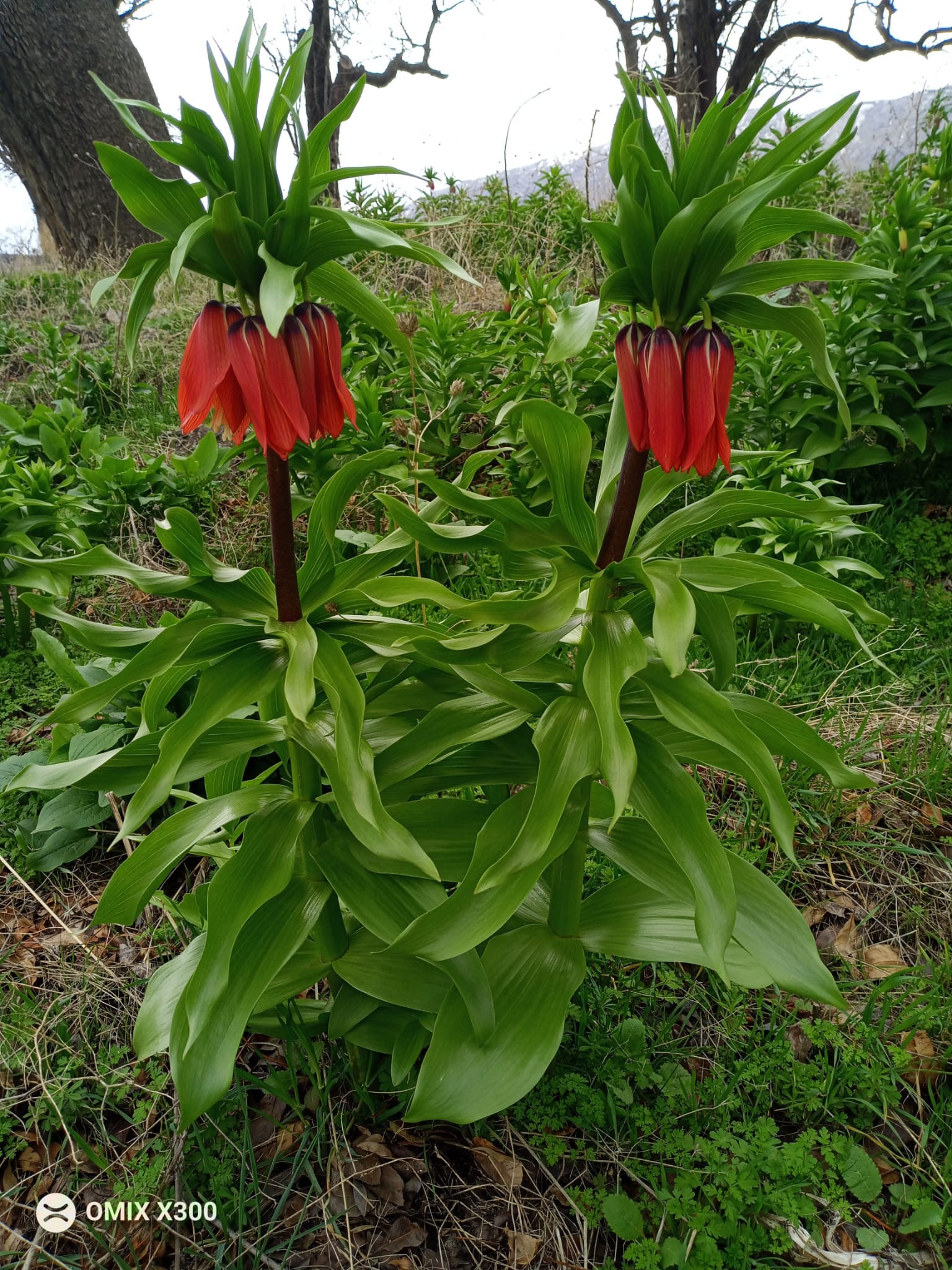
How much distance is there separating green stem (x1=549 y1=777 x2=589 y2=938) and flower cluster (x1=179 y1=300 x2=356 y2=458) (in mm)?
700

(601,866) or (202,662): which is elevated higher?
(202,662)

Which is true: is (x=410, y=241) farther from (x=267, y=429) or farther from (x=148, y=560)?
(x=148, y=560)

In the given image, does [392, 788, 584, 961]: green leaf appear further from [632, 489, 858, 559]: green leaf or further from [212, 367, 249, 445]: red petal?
[212, 367, 249, 445]: red petal

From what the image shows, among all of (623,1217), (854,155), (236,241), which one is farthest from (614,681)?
(854,155)

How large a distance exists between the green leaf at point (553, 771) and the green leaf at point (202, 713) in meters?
0.39

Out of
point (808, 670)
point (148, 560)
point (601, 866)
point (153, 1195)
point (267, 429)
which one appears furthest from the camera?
point (148, 560)

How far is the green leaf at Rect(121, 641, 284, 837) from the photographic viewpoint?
3.57 feet

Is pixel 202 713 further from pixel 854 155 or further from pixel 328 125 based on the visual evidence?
pixel 854 155

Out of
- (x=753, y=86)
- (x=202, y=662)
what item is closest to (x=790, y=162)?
(x=753, y=86)

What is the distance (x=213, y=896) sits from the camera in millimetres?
1161

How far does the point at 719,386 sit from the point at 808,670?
1.80 m

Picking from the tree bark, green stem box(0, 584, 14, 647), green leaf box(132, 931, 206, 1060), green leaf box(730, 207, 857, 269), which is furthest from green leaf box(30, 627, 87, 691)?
the tree bark

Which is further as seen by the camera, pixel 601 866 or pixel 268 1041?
pixel 601 866

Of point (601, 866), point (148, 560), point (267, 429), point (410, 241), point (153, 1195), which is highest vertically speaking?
point (410, 241)
